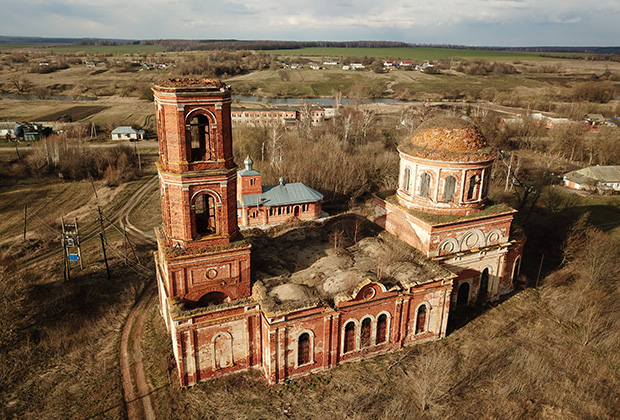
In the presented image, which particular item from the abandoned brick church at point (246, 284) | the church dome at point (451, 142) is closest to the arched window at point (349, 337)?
the abandoned brick church at point (246, 284)

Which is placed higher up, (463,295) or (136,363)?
(463,295)

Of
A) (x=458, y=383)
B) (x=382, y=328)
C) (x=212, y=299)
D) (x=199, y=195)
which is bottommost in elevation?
(x=458, y=383)

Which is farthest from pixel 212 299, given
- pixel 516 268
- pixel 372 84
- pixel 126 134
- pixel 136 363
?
pixel 372 84

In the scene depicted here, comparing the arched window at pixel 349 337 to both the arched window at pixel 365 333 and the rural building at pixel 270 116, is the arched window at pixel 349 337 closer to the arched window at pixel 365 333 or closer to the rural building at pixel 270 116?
the arched window at pixel 365 333

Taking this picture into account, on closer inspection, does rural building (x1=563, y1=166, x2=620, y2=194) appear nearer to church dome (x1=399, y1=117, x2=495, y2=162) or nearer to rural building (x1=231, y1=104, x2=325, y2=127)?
church dome (x1=399, y1=117, x2=495, y2=162)

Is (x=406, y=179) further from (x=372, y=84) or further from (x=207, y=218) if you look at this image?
(x=372, y=84)

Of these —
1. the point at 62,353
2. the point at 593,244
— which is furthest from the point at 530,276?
the point at 62,353
